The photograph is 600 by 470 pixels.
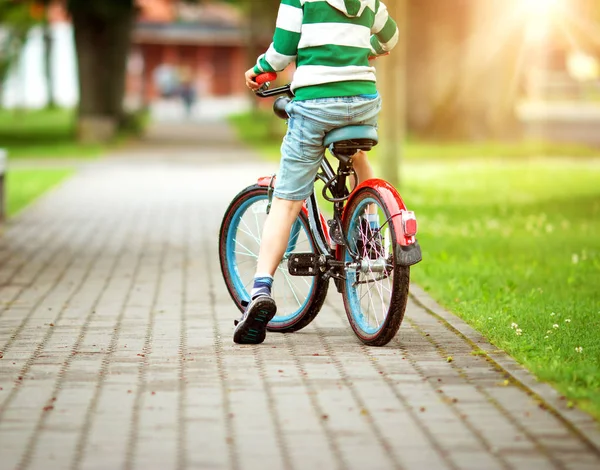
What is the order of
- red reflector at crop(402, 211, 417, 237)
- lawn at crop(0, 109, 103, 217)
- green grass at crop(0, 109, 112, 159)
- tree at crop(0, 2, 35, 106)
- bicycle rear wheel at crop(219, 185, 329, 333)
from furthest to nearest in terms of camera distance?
1. tree at crop(0, 2, 35, 106)
2. green grass at crop(0, 109, 112, 159)
3. lawn at crop(0, 109, 103, 217)
4. bicycle rear wheel at crop(219, 185, 329, 333)
5. red reflector at crop(402, 211, 417, 237)

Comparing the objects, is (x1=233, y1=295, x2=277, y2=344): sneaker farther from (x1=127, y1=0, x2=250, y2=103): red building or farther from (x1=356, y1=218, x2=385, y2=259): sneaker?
(x1=127, y1=0, x2=250, y2=103): red building

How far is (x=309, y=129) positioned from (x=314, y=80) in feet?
0.76

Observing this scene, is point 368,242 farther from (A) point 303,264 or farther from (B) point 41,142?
(B) point 41,142

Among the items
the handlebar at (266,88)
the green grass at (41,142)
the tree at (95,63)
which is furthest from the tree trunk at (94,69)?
the handlebar at (266,88)

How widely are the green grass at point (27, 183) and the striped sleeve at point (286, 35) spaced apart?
8.04 metres

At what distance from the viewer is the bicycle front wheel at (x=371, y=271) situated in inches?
236

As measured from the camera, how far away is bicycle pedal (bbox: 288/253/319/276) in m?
6.53

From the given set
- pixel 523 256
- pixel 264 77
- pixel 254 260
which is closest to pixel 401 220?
pixel 264 77

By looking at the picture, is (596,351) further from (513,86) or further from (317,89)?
(513,86)

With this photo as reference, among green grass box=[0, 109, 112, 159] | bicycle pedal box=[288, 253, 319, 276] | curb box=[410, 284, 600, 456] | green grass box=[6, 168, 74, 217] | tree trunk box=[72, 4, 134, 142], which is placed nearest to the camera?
curb box=[410, 284, 600, 456]

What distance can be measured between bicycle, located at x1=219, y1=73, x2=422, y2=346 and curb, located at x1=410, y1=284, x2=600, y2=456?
1.36ft

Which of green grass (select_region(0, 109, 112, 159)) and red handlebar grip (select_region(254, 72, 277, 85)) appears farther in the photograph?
green grass (select_region(0, 109, 112, 159))

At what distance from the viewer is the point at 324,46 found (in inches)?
242

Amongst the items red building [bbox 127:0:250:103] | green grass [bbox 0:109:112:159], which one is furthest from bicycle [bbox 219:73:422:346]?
red building [bbox 127:0:250:103]
